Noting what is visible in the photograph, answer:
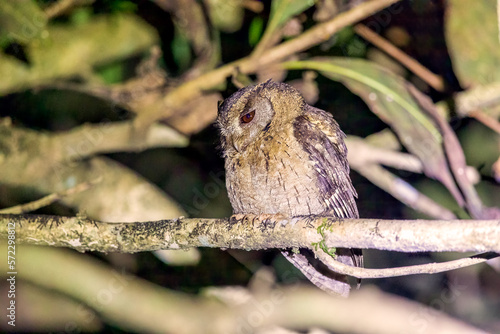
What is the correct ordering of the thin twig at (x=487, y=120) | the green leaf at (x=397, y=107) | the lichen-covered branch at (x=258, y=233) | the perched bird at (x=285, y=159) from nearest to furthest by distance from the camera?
the lichen-covered branch at (x=258, y=233) < the perched bird at (x=285, y=159) < the green leaf at (x=397, y=107) < the thin twig at (x=487, y=120)

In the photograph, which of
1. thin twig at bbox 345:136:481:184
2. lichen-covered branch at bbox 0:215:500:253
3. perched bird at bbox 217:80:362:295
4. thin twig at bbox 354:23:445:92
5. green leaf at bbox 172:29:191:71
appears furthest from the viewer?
green leaf at bbox 172:29:191:71

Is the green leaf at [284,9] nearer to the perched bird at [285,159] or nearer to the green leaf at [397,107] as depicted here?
the green leaf at [397,107]

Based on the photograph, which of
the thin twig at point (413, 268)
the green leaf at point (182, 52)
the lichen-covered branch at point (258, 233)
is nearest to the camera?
the lichen-covered branch at point (258, 233)

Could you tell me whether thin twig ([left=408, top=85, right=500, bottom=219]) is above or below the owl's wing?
above

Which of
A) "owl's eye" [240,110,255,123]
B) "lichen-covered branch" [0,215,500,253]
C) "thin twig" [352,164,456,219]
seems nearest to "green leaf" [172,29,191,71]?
"owl's eye" [240,110,255,123]

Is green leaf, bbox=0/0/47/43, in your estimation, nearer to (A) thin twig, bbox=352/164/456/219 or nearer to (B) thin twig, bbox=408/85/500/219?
(A) thin twig, bbox=352/164/456/219

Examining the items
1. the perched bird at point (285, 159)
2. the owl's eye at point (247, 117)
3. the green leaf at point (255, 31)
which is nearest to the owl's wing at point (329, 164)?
the perched bird at point (285, 159)

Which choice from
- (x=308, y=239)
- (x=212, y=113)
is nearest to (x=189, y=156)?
(x=212, y=113)
